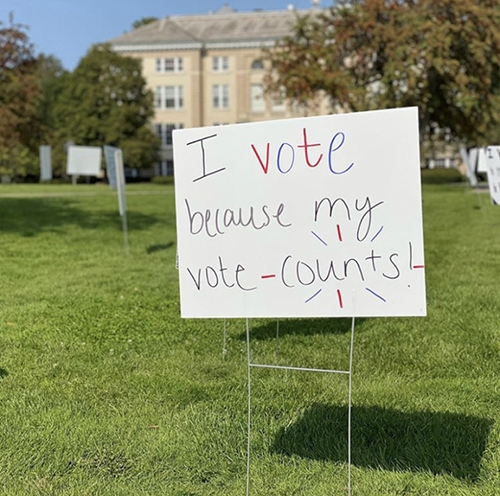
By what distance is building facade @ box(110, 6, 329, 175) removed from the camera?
58938 millimetres

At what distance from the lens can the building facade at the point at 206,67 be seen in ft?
193

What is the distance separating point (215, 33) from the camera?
199 feet

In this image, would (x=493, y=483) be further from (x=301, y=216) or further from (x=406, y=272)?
(x=301, y=216)

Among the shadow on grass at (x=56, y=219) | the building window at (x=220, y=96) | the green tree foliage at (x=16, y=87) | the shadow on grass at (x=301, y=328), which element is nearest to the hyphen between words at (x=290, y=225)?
the shadow on grass at (x=301, y=328)

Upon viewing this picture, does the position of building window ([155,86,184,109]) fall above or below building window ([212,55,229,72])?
below

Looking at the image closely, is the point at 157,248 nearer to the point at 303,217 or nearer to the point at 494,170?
the point at 494,170

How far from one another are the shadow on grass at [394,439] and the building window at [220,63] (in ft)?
195

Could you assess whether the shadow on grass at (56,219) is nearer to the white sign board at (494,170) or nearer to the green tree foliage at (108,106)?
the white sign board at (494,170)

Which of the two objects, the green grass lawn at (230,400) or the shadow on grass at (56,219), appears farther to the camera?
the shadow on grass at (56,219)

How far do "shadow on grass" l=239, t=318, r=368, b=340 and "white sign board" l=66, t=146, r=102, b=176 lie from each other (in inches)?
516

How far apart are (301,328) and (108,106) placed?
4741 centimetres

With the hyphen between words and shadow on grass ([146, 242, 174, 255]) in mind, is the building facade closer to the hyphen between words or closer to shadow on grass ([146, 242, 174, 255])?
shadow on grass ([146, 242, 174, 255])

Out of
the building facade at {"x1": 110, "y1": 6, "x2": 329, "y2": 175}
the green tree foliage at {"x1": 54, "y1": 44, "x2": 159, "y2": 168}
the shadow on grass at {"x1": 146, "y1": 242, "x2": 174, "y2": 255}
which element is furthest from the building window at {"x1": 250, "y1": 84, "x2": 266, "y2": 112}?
the shadow on grass at {"x1": 146, "y1": 242, "x2": 174, "y2": 255}

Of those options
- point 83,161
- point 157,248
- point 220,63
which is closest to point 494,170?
point 157,248
